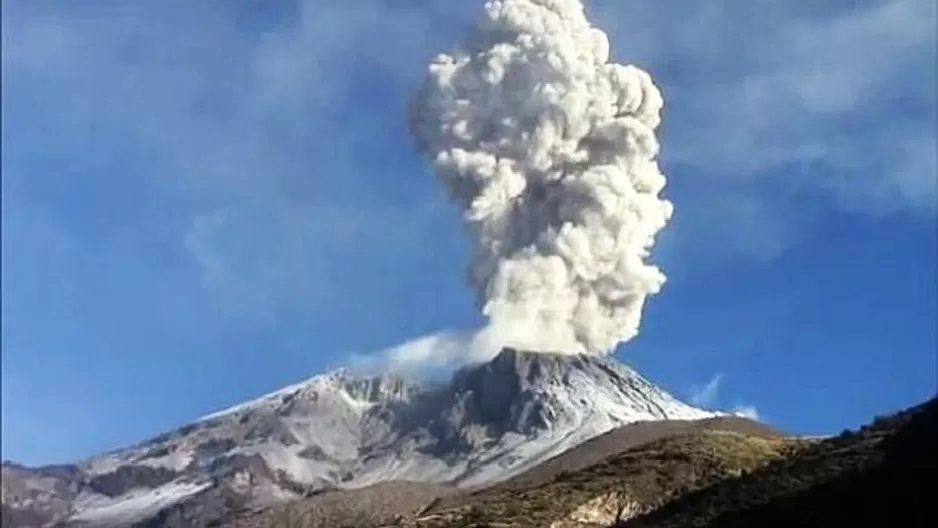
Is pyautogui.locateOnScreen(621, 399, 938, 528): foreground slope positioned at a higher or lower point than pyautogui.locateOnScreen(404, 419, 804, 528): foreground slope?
lower

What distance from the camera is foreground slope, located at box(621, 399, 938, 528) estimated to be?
46.4 meters

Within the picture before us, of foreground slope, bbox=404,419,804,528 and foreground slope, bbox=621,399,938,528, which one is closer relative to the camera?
foreground slope, bbox=621,399,938,528

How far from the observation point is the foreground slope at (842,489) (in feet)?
152

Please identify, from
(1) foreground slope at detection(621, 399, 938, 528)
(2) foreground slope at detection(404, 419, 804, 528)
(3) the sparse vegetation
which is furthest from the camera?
(3) the sparse vegetation

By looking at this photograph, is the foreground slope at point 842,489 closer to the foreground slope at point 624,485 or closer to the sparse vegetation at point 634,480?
the foreground slope at point 624,485

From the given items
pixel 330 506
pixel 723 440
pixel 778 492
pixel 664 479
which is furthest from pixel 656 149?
pixel 778 492

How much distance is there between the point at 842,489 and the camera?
5244 cm

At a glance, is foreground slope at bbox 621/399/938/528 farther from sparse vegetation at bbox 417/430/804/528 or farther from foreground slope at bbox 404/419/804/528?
sparse vegetation at bbox 417/430/804/528

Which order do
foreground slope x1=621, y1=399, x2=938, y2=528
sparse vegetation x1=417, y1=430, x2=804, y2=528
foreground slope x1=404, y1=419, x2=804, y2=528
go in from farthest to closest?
sparse vegetation x1=417, y1=430, x2=804, y2=528 < foreground slope x1=404, y1=419, x2=804, y2=528 < foreground slope x1=621, y1=399, x2=938, y2=528

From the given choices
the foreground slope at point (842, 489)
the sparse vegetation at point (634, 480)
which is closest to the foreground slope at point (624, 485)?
the sparse vegetation at point (634, 480)

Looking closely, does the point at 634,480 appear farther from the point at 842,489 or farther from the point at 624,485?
the point at 842,489

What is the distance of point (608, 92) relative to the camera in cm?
17038

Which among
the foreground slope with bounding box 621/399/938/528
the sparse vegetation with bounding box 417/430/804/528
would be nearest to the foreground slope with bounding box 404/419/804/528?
the sparse vegetation with bounding box 417/430/804/528

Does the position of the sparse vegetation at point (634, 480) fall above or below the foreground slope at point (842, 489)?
above
